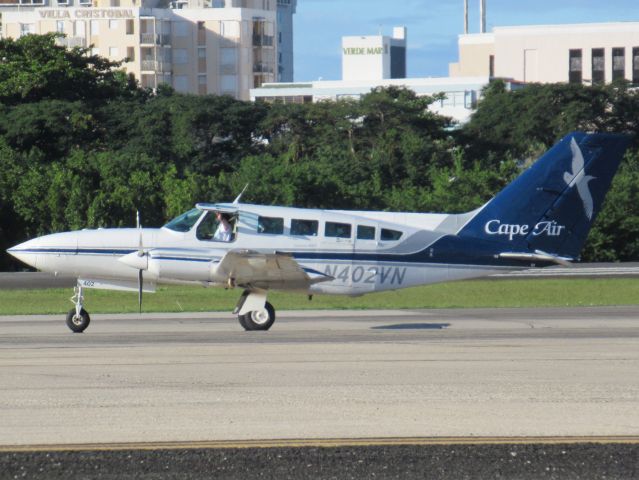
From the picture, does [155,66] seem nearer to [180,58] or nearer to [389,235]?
[180,58]

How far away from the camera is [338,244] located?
22.5 metres

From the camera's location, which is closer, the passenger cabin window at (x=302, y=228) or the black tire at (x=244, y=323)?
the passenger cabin window at (x=302, y=228)

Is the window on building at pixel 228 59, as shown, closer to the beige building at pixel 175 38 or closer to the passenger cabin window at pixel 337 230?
the beige building at pixel 175 38

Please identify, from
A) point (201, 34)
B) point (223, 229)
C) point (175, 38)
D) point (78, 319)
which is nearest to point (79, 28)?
point (175, 38)

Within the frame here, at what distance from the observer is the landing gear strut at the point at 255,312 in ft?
74.5

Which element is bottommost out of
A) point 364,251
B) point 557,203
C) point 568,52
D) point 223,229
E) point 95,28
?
point 364,251

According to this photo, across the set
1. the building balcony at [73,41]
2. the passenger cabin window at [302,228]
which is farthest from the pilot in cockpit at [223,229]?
the building balcony at [73,41]

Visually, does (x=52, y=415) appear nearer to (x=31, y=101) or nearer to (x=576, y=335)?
(x=576, y=335)

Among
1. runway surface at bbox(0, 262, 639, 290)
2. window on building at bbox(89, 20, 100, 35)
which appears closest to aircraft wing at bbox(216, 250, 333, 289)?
runway surface at bbox(0, 262, 639, 290)

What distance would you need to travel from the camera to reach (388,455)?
10.7 metres

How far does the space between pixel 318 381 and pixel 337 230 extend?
290 inches

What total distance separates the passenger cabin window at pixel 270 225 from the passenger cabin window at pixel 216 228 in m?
0.47

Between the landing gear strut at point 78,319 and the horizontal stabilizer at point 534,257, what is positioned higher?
the horizontal stabilizer at point 534,257

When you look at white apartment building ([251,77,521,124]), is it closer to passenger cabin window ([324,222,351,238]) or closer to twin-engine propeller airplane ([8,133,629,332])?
twin-engine propeller airplane ([8,133,629,332])
